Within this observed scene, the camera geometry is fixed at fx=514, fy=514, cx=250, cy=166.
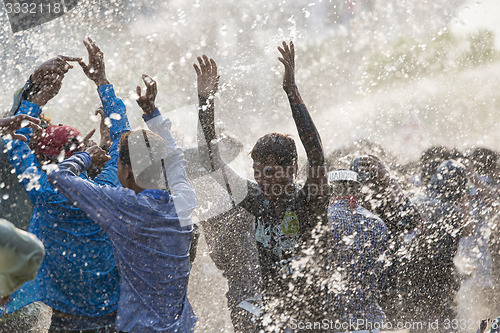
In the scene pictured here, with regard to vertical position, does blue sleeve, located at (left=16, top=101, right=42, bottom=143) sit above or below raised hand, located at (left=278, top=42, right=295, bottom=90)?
below

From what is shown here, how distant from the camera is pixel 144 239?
7.13ft

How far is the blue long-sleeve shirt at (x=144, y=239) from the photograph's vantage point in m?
2.10

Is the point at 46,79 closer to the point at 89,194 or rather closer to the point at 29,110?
the point at 29,110

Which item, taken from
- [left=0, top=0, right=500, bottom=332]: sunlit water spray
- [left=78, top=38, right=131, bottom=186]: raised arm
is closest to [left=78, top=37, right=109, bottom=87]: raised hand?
[left=78, top=38, right=131, bottom=186]: raised arm

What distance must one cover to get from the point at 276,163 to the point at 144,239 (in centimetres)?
76

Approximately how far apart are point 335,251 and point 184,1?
360 cm

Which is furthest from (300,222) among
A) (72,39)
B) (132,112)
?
(72,39)

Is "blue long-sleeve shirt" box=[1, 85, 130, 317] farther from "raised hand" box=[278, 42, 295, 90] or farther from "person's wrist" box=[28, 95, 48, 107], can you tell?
"raised hand" box=[278, 42, 295, 90]

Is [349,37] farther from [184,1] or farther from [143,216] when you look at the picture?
[143,216]

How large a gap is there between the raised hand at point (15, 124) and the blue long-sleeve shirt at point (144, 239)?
0.90 feet

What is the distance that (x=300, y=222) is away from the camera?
2.55 m

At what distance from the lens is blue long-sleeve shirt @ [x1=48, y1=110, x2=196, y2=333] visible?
2.10 metres

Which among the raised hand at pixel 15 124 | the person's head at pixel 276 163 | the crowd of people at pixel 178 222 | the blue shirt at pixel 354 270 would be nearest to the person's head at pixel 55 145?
the crowd of people at pixel 178 222

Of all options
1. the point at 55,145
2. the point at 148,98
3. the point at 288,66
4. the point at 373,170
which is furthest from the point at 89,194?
the point at 373,170
